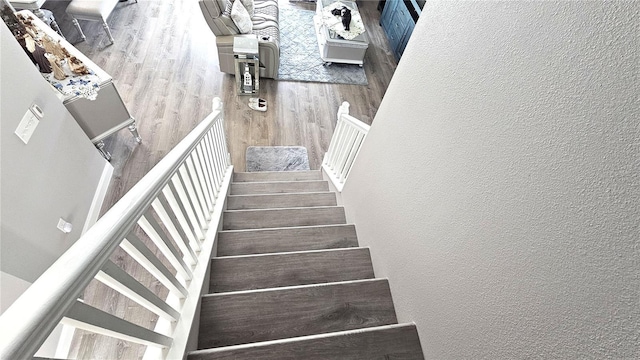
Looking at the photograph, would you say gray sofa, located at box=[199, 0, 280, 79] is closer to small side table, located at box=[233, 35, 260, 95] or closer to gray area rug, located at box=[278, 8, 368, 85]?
Answer: small side table, located at box=[233, 35, 260, 95]

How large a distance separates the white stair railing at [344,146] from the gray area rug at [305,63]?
6.44 feet

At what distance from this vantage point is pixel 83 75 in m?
2.49

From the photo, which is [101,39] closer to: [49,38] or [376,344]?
[49,38]

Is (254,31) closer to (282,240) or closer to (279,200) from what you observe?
(279,200)

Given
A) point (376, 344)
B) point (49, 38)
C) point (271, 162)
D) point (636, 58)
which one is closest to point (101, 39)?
point (49, 38)

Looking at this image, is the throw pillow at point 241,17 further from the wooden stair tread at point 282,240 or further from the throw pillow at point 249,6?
the wooden stair tread at point 282,240

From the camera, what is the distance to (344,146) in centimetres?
250

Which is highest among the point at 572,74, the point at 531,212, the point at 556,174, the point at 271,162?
the point at 572,74

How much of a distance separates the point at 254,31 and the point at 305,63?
2.85 feet

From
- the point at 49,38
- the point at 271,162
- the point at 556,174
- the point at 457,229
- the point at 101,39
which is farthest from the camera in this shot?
the point at 101,39

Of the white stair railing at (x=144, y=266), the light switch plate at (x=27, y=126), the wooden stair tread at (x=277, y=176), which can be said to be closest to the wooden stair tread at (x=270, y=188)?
the wooden stair tread at (x=277, y=176)

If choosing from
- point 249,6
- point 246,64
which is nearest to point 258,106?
point 246,64

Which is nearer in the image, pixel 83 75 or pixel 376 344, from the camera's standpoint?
pixel 376 344

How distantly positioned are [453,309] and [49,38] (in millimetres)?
3489
